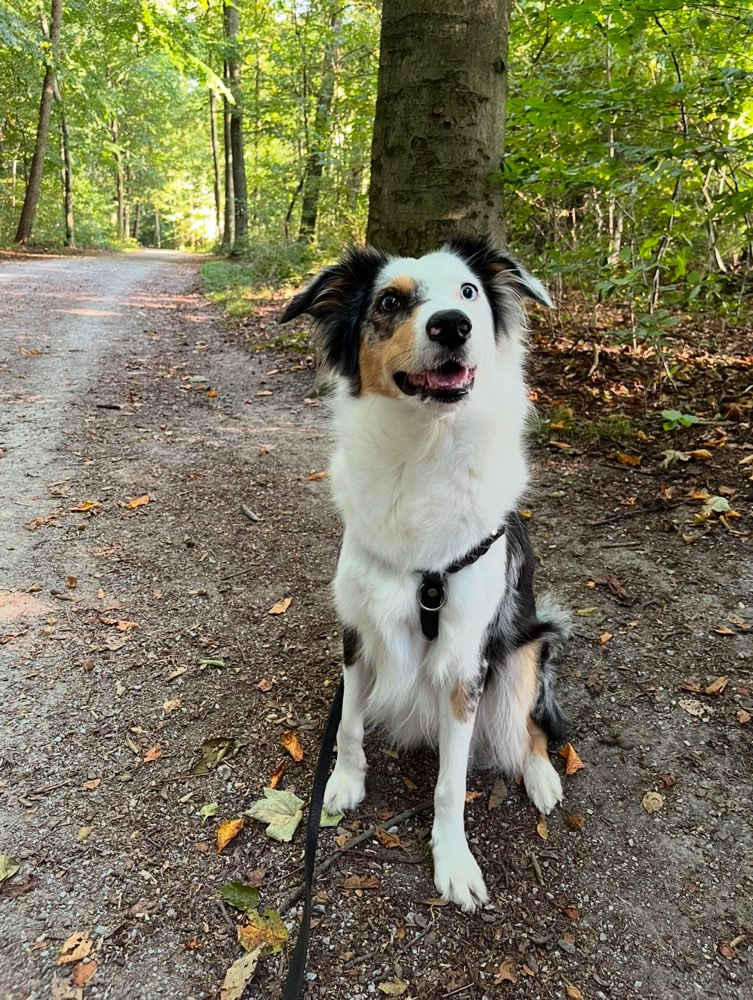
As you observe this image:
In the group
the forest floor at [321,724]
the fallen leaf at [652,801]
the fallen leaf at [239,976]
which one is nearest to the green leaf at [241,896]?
the forest floor at [321,724]

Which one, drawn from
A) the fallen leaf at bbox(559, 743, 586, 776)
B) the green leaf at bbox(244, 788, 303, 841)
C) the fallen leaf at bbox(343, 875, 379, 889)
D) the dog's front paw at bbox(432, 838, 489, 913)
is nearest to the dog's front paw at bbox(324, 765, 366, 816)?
the green leaf at bbox(244, 788, 303, 841)

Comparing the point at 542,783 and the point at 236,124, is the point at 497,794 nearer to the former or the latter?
the point at 542,783

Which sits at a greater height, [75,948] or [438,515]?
[438,515]

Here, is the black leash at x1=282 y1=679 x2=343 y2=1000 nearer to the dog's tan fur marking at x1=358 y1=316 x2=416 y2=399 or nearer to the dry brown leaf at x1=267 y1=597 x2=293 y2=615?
the dry brown leaf at x1=267 y1=597 x2=293 y2=615

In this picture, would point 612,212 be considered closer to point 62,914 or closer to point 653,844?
point 653,844

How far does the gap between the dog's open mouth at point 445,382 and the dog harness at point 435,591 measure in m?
0.54

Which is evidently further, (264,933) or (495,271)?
(495,271)

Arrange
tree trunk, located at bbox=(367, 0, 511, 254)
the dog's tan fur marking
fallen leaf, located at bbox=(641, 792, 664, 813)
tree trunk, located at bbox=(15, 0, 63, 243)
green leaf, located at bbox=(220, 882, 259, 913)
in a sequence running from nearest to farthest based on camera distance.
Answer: green leaf, located at bbox=(220, 882, 259, 913) < the dog's tan fur marking < fallen leaf, located at bbox=(641, 792, 664, 813) < tree trunk, located at bbox=(367, 0, 511, 254) < tree trunk, located at bbox=(15, 0, 63, 243)

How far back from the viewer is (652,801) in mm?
2443

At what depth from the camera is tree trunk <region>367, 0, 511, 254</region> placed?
A: 3900mm

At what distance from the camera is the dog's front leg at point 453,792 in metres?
2.21

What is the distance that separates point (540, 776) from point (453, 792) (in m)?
0.47

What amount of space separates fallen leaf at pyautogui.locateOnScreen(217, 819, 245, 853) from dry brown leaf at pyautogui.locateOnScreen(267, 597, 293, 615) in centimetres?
131

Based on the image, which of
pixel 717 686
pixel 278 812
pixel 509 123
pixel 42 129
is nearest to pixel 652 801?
pixel 717 686
